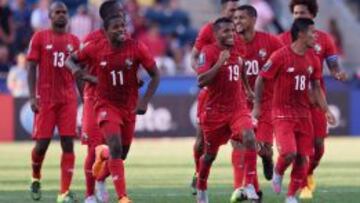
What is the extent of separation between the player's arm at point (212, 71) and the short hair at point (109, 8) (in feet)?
4.03

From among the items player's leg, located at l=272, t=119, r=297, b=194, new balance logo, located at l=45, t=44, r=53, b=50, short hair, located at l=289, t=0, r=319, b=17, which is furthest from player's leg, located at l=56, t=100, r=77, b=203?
short hair, located at l=289, t=0, r=319, b=17

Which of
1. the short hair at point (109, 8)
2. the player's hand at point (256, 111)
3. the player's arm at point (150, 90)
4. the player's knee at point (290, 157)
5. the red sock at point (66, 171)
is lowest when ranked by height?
the red sock at point (66, 171)

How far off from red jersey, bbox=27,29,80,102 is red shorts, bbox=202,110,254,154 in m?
2.50

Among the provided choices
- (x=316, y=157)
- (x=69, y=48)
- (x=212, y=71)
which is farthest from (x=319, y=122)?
(x=69, y=48)

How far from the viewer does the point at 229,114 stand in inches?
625

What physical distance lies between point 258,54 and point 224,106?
78.0 inches

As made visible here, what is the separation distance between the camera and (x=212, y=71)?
1550 cm

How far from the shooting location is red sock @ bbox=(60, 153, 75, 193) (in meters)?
17.2

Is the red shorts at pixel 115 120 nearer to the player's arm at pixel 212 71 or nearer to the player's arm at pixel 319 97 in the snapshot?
the player's arm at pixel 212 71

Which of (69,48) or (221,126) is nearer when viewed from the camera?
(221,126)

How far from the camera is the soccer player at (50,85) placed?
57.8ft

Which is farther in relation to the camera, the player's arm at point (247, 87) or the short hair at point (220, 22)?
the player's arm at point (247, 87)

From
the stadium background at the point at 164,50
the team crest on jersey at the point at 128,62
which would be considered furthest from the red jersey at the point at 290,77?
the stadium background at the point at 164,50

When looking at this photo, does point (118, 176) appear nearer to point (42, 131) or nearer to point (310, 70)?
point (310, 70)
